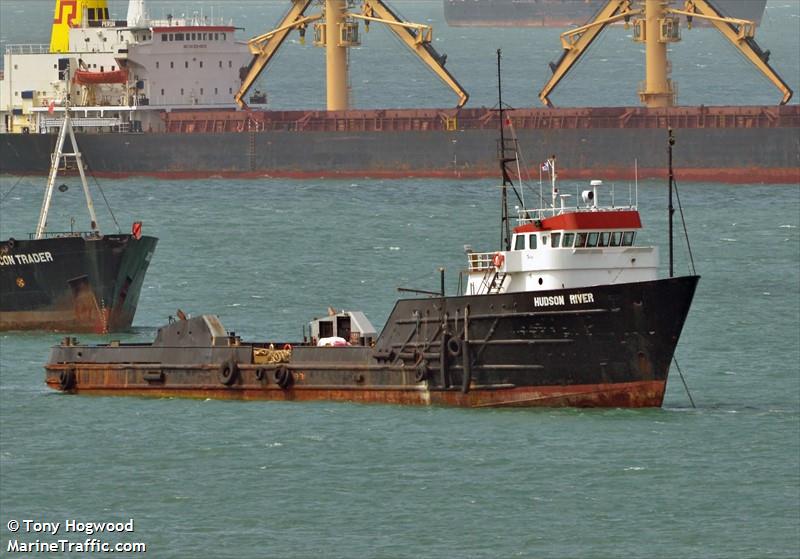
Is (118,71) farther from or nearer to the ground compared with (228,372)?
farther from the ground

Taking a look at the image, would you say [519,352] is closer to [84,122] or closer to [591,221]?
[591,221]

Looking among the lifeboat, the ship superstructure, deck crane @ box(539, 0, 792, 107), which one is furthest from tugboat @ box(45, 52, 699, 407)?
the ship superstructure

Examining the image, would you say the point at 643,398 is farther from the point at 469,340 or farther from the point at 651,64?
the point at 651,64

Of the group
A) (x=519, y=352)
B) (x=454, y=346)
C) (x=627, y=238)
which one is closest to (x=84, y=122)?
(x=454, y=346)

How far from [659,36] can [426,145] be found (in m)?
12.6

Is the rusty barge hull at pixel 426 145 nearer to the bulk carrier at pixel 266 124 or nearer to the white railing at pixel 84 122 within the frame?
the bulk carrier at pixel 266 124

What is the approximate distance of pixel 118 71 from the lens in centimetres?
9838

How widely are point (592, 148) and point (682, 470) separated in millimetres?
61506

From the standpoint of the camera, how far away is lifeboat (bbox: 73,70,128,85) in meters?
97.1

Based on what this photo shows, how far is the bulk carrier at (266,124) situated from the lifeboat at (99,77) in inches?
2.8

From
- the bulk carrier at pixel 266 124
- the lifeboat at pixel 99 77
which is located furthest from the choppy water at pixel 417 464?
the lifeboat at pixel 99 77

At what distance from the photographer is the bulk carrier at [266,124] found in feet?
315

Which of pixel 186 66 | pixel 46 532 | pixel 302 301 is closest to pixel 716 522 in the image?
pixel 46 532

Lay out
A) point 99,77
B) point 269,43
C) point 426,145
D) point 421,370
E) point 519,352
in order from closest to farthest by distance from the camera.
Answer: point 519,352, point 421,370, point 99,77, point 426,145, point 269,43
